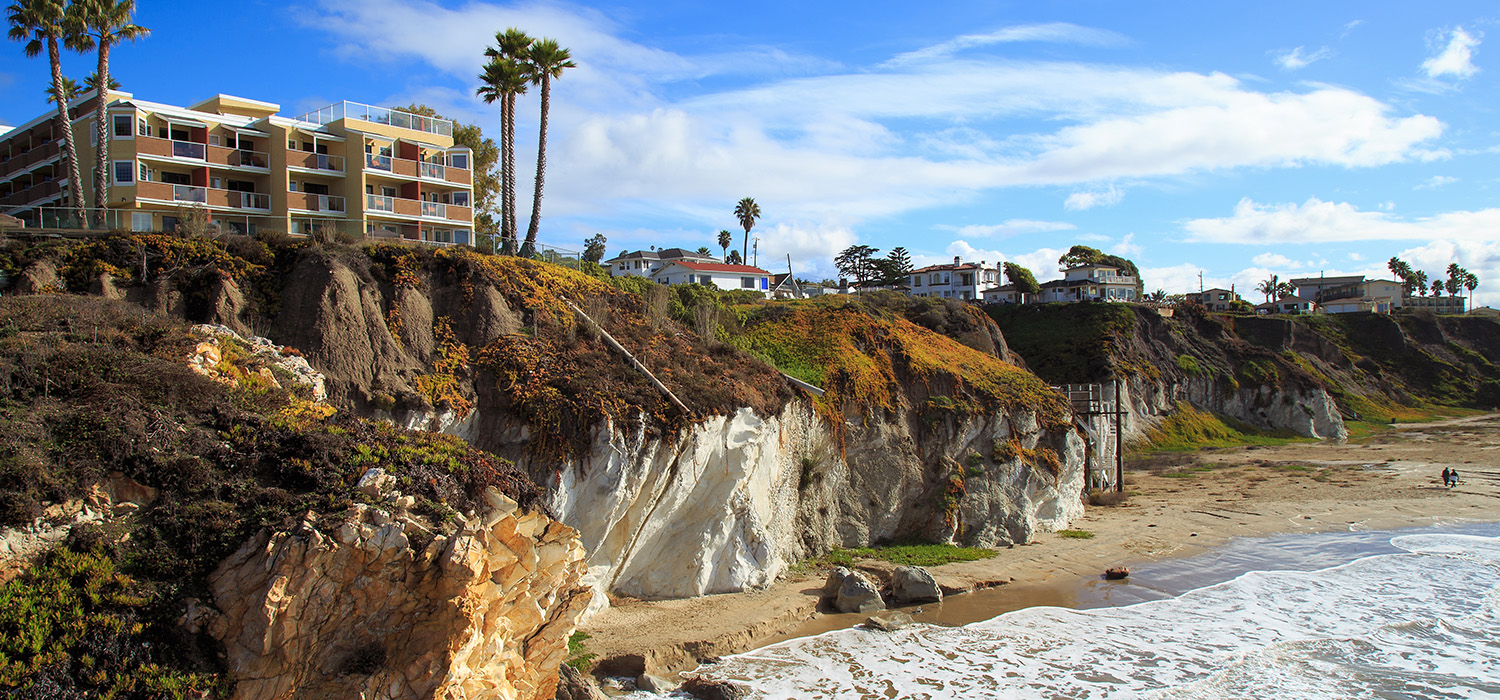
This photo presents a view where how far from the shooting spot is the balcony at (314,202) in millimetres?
33062

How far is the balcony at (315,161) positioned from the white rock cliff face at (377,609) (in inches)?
1109

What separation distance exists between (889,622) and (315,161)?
30424 mm

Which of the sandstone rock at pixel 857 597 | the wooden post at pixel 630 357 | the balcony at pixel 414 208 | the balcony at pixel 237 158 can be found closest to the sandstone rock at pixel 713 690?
the sandstone rock at pixel 857 597

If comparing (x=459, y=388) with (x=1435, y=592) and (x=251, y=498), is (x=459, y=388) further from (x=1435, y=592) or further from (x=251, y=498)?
(x=1435, y=592)

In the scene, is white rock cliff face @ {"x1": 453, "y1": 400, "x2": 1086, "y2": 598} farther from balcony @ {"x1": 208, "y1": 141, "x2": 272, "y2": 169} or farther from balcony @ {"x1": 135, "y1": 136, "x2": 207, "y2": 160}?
balcony @ {"x1": 135, "y1": 136, "x2": 207, "y2": 160}

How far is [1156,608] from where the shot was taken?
894 inches

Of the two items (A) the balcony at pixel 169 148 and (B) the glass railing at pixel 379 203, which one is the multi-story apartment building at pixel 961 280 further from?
(A) the balcony at pixel 169 148

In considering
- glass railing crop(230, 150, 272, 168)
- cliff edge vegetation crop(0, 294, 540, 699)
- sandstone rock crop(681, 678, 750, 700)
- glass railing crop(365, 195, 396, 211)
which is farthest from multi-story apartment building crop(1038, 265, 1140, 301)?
cliff edge vegetation crop(0, 294, 540, 699)

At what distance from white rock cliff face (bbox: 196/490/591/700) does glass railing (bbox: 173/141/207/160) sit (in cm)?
2836

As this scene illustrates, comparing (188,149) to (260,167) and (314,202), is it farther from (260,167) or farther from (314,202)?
(314,202)

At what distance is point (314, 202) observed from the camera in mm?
33844

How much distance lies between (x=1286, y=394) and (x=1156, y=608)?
47436 mm

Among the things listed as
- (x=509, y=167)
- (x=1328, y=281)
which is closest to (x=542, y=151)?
(x=509, y=167)

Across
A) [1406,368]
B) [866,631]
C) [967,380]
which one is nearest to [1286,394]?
[1406,368]
